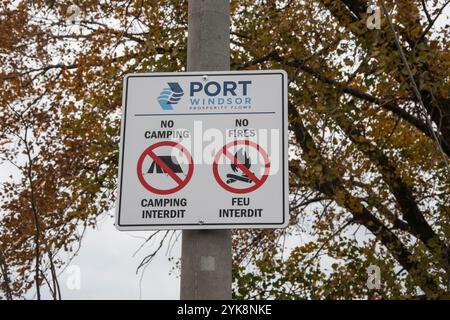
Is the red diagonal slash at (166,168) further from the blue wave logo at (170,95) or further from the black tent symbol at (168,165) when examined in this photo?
the blue wave logo at (170,95)

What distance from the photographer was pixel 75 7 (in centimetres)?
960

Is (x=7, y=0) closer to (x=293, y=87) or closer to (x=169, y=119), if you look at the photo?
(x=293, y=87)

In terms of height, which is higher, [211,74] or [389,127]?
[389,127]

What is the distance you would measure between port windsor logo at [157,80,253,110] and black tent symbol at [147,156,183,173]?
23 centimetres

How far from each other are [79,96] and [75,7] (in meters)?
1.67

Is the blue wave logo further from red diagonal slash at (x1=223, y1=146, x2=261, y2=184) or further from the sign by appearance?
red diagonal slash at (x1=223, y1=146, x2=261, y2=184)

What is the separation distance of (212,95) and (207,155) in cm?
27

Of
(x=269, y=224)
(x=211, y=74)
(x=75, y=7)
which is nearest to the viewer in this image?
(x=269, y=224)

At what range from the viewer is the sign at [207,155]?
2.62 meters

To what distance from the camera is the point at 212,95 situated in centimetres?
276

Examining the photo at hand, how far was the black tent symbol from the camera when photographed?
8.76ft

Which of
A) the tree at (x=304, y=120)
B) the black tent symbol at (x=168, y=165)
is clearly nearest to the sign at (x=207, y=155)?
the black tent symbol at (x=168, y=165)

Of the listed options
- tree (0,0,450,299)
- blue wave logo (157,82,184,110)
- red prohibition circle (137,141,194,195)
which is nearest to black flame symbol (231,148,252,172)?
red prohibition circle (137,141,194,195)
